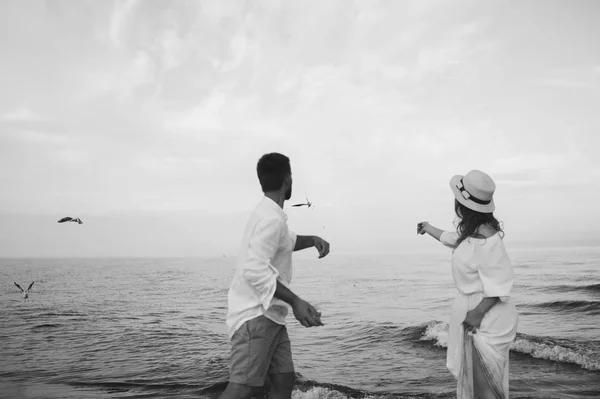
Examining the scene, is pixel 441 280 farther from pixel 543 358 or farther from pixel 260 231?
pixel 260 231

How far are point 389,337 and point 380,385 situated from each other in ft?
14.3

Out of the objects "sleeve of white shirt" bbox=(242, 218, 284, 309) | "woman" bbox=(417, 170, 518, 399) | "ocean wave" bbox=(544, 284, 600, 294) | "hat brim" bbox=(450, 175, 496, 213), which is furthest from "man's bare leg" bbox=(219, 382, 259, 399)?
"ocean wave" bbox=(544, 284, 600, 294)

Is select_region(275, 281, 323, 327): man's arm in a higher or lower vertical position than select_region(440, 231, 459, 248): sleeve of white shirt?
lower

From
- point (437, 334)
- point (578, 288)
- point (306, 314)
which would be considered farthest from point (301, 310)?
point (578, 288)

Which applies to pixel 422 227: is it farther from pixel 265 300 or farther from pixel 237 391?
pixel 237 391

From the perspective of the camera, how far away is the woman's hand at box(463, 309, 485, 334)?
343 cm

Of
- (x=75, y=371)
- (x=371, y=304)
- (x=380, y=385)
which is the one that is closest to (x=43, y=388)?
(x=75, y=371)

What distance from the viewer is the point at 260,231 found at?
10.2 ft

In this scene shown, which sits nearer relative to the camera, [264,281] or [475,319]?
[264,281]

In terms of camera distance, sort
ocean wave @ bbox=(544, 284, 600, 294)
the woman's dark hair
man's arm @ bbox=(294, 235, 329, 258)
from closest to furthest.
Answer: the woman's dark hair, man's arm @ bbox=(294, 235, 329, 258), ocean wave @ bbox=(544, 284, 600, 294)

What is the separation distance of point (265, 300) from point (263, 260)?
0.86 feet

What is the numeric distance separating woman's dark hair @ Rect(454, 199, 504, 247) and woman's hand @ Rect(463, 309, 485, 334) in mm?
520

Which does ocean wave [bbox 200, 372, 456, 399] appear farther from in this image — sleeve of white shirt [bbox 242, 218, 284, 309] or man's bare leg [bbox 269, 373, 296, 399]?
sleeve of white shirt [bbox 242, 218, 284, 309]

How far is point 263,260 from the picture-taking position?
3.06 m
